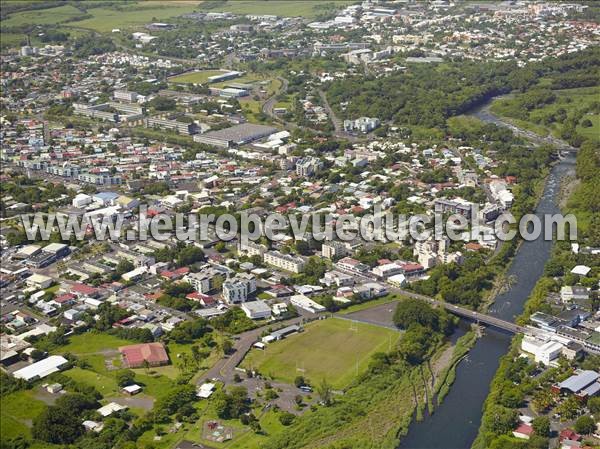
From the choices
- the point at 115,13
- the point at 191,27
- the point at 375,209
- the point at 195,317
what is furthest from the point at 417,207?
the point at 115,13

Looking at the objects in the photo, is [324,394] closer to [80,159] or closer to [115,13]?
[80,159]

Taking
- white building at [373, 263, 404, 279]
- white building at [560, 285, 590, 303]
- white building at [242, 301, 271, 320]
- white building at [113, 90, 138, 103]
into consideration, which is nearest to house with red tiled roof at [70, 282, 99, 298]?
white building at [242, 301, 271, 320]

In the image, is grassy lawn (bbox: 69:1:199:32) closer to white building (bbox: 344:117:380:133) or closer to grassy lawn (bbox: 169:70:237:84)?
grassy lawn (bbox: 169:70:237:84)

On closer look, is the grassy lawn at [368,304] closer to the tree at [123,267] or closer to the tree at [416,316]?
the tree at [416,316]

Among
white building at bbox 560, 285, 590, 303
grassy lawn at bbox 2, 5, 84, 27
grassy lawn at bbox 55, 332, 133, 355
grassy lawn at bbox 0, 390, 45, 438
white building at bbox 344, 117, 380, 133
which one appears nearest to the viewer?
grassy lawn at bbox 0, 390, 45, 438

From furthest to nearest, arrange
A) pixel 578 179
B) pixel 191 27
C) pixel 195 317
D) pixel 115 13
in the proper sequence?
pixel 115 13, pixel 191 27, pixel 578 179, pixel 195 317

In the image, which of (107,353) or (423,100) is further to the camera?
(423,100)

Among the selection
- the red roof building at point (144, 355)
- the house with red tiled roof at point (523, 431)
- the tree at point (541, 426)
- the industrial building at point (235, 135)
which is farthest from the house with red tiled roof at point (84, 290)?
the industrial building at point (235, 135)

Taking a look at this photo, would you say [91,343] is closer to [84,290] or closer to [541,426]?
[84,290]
